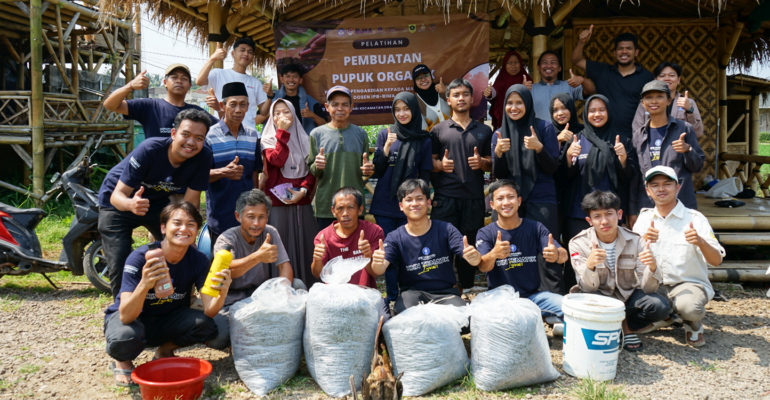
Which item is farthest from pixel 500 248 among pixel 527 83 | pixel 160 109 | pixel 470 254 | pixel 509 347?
pixel 160 109

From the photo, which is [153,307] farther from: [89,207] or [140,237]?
[140,237]

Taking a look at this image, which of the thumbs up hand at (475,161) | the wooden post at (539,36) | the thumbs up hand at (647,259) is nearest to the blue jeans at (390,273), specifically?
the thumbs up hand at (475,161)

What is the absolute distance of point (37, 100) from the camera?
8.65 meters

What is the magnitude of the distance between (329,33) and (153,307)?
361 centimetres

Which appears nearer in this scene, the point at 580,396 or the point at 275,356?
the point at 580,396

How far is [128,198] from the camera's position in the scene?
128 inches

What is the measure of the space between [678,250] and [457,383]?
73.9 inches

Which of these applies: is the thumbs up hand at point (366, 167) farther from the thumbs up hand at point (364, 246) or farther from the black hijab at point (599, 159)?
the black hijab at point (599, 159)

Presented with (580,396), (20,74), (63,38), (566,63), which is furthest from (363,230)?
(20,74)

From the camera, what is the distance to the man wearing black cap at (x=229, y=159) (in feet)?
12.7

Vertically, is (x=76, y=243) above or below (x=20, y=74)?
below

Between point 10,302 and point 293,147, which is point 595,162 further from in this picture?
point 10,302

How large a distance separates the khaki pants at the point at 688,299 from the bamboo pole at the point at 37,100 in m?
9.09

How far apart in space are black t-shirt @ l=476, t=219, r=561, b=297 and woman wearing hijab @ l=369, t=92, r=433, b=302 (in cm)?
81
